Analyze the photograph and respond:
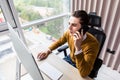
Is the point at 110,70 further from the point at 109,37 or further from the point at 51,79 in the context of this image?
the point at 51,79

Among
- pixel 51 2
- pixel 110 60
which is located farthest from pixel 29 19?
pixel 110 60

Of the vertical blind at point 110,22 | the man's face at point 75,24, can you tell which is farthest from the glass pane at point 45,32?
the man's face at point 75,24

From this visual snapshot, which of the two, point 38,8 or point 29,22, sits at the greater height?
point 38,8

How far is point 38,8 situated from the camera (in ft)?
6.95

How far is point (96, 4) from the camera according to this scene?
188cm

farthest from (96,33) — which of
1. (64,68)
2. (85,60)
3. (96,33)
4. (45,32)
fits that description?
(45,32)

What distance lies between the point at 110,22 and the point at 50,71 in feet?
4.25

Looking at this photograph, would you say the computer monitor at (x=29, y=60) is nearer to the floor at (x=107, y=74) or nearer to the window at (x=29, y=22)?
the window at (x=29, y=22)

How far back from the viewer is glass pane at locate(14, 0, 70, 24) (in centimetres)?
187

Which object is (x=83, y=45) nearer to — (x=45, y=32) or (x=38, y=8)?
(x=38, y=8)

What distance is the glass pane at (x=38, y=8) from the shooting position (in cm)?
187

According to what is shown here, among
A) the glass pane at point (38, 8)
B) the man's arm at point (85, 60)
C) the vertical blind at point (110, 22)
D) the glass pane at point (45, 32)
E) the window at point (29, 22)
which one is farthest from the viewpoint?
the glass pane at point (45, 32)

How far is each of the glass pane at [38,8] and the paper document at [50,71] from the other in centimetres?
104

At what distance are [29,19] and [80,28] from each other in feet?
3.93
